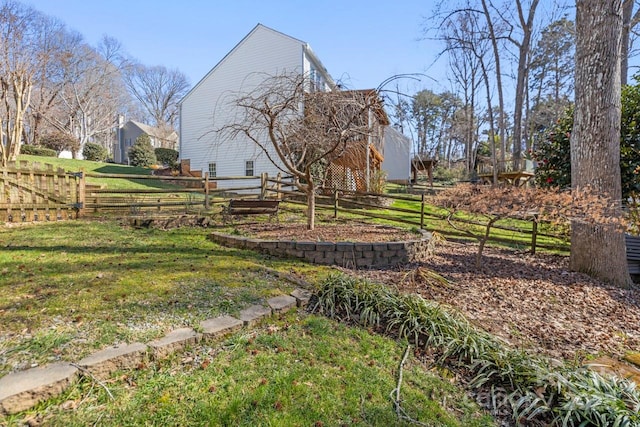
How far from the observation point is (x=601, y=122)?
4.82m

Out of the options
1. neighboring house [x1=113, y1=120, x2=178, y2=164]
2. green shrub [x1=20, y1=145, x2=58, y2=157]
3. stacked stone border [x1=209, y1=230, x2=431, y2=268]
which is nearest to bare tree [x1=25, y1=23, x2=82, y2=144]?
green shrub [x1=20, y1=145, x2=58, y2=157]

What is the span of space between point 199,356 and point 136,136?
4047cm

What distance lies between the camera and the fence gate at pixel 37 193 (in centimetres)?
656

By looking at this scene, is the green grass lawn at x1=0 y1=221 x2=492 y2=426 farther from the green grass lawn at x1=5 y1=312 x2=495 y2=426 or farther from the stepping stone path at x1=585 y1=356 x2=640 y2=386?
the stepping stone path at x1=585 y1=356 x2=640 y2=386

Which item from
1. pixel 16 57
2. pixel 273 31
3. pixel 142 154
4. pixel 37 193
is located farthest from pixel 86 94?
pixel 37 193

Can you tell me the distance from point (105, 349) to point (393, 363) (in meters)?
2.05

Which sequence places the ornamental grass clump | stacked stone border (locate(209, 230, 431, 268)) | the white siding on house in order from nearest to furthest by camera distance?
1. the ornamental grass clump
2. stacked stone border (locate(209, 230, 431, 268))
3. the white siding on house

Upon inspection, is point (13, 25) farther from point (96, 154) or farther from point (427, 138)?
Result: point (427, 138)

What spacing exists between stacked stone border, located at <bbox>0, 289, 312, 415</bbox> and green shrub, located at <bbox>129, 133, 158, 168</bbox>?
26.3m

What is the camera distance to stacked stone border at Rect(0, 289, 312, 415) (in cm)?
169

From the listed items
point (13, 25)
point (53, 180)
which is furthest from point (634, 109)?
point (13, 25)

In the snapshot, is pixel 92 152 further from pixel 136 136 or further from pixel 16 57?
pixel 16 57

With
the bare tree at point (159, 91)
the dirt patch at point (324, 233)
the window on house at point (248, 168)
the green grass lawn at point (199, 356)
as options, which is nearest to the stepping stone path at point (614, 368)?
the green grass lawn at point (199, 356)

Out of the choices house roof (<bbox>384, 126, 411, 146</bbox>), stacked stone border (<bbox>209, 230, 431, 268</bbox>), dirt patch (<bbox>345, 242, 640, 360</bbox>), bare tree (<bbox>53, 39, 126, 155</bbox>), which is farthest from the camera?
bare tree (<bbox>53, 39, 126, 155</bbox>)
